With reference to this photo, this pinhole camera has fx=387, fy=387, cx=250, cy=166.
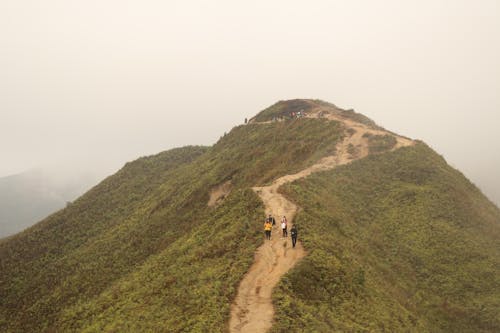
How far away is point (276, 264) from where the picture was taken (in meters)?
28.3

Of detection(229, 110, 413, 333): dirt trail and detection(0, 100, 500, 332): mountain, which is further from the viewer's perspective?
detection(0, 100, 500, 332): mountain

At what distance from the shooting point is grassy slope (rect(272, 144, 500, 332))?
84.6ft

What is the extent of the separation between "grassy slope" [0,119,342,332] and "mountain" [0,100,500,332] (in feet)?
0.74

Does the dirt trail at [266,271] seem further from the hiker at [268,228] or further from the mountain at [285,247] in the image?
the hiker at [268,228]

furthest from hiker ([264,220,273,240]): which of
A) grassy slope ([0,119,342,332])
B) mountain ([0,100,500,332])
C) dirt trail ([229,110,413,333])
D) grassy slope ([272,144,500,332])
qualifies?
grassy slope ([272,144,500,332])

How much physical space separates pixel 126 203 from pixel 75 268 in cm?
2453

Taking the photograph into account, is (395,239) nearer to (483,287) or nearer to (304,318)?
(483,287)

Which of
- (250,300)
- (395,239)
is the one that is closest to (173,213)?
(395,239)

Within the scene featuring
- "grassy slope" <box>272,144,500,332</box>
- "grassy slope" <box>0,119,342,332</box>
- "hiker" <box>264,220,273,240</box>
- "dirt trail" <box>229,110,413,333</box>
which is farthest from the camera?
"hiker" <box>264,220,273,240</box>

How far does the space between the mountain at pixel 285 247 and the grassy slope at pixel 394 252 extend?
0.16 m

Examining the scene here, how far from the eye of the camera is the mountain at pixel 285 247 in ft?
87.0

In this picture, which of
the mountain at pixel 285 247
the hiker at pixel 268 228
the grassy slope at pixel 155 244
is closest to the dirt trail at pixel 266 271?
the mountain at pixel 285 247

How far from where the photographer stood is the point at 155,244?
51.9 metres

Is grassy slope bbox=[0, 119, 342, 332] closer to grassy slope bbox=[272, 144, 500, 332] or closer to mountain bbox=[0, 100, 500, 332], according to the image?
mountain bbox=[0, 100, 500, 332]
